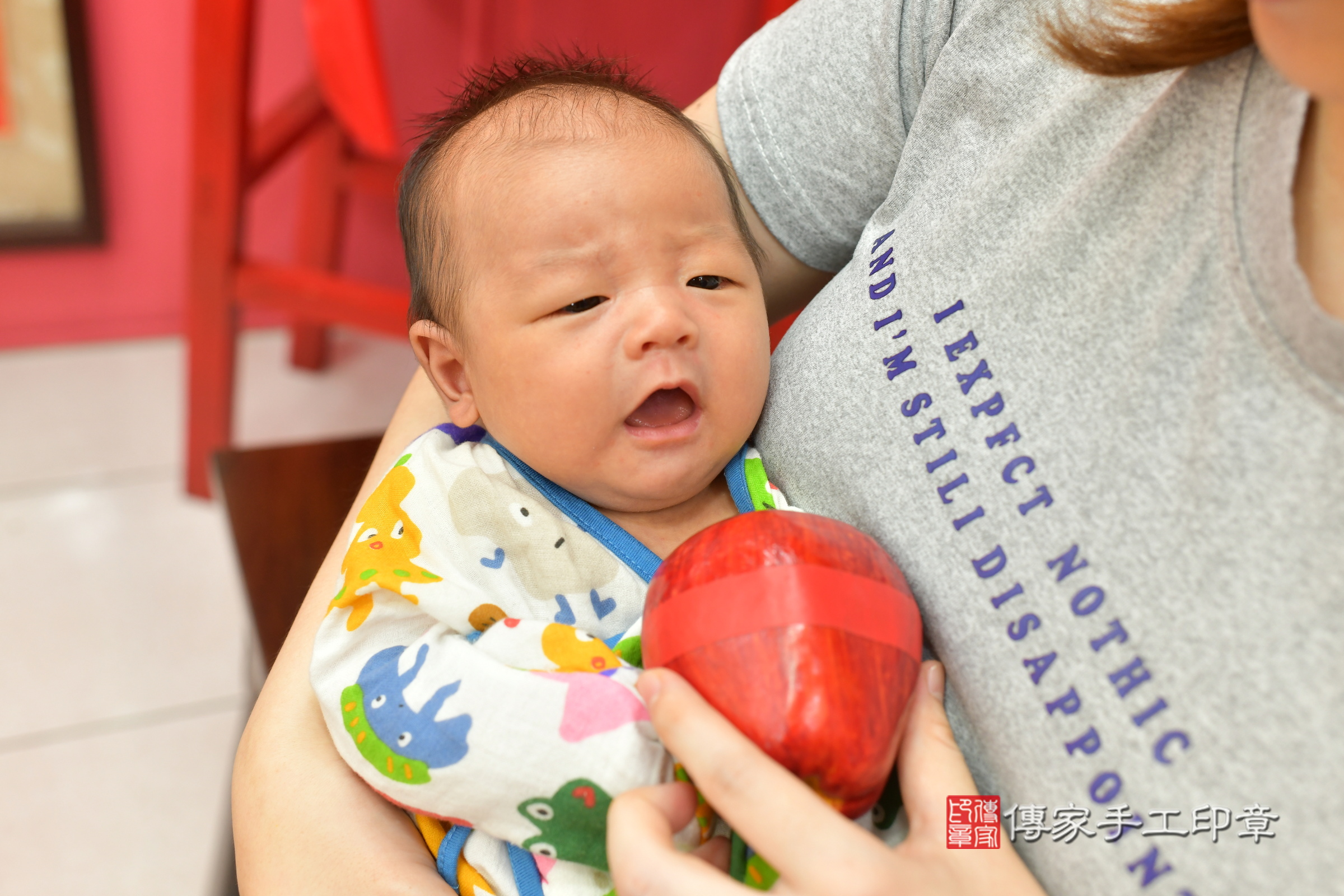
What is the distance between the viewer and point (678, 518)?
874 mm

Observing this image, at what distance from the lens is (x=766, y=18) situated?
2.17 m

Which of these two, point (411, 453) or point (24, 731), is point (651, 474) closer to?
point (411, 453)

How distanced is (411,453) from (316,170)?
69.4 inches

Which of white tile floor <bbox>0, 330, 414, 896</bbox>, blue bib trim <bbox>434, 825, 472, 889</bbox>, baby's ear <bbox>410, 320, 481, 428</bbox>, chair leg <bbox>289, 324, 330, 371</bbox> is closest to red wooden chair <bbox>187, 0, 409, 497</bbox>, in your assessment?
white tile floor <bbox>0, 330, 414, 896</bbox>

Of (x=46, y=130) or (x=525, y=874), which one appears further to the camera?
(x=46, y=130)

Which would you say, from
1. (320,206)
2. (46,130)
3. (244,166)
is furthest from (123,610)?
(46,130)

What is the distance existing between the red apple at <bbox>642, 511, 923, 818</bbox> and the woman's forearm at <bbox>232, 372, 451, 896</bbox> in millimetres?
243

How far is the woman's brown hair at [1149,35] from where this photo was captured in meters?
0.59

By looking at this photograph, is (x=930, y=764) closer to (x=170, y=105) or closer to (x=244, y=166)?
(x=244, y=166)

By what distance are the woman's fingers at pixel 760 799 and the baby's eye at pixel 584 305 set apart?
0.33 meters

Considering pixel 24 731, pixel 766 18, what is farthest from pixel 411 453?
pixel 766 18

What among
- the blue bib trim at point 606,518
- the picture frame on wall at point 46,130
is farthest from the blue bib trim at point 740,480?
the picture frame on wall at point 46,130

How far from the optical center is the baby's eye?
0.80m

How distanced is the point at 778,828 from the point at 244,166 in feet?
5.79
